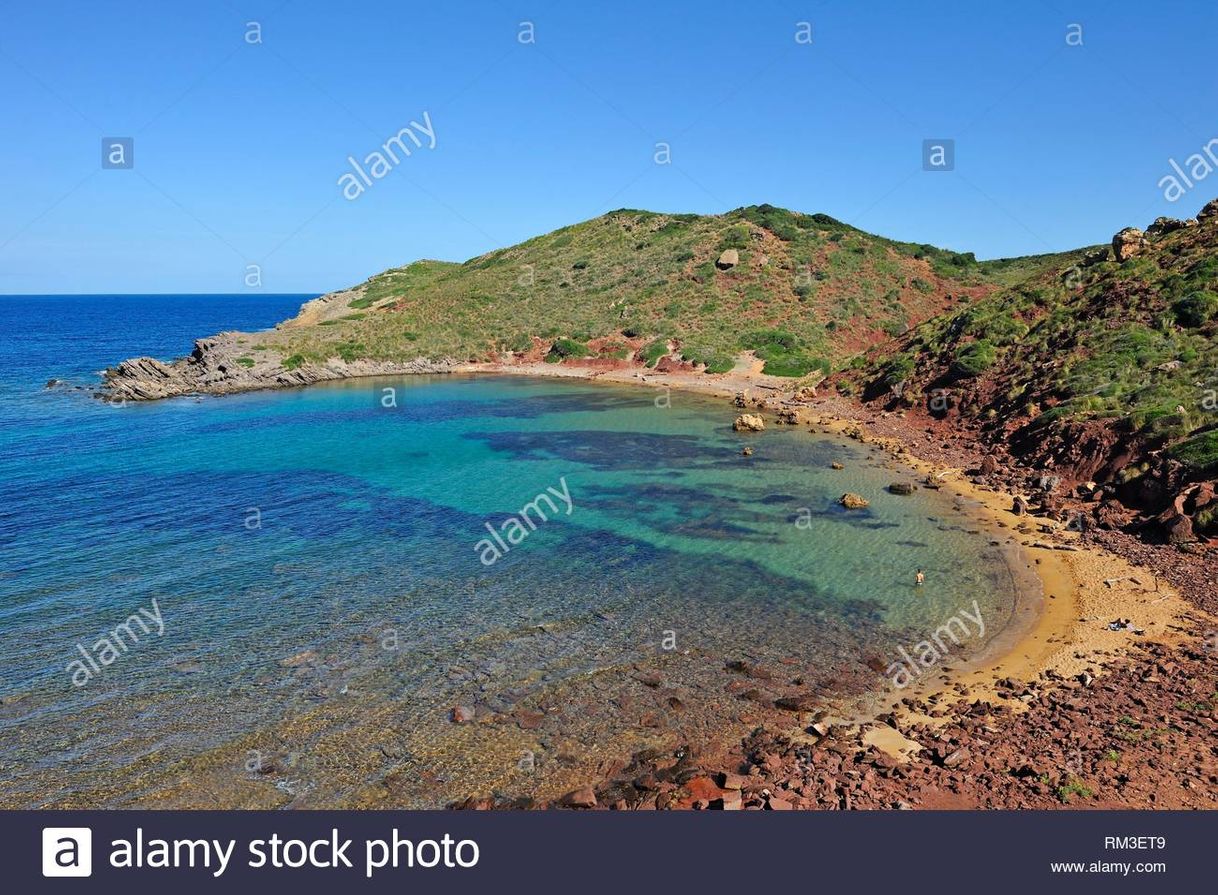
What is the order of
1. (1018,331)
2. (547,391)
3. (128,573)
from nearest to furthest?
(128,573) → (1018,331) → (547,391)

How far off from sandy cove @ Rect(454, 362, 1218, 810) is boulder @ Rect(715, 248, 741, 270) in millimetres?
65956

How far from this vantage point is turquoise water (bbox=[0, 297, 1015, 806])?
13.6 metres

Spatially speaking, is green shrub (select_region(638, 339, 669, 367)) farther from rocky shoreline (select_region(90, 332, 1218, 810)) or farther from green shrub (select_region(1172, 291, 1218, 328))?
rocky shoreline (select_region(90, 332, 1218, 810))

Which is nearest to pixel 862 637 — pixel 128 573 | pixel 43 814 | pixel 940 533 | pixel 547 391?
pixel 940 533

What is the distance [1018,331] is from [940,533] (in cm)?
2452

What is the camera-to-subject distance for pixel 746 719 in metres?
14.7

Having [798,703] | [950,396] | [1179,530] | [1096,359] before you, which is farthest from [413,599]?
[950,396]

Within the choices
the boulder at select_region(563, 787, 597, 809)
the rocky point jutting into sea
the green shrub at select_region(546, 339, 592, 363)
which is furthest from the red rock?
the green shrub at select_region(546, 339, 592, 363)

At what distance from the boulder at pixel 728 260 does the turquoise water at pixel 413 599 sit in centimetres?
4577

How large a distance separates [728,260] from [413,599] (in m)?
69.3

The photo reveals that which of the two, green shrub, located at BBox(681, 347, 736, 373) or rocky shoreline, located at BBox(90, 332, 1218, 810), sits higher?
green shrub, located at BBox(681, 347, 736, 373)

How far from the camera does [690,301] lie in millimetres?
76500

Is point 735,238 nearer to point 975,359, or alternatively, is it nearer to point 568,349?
point 568,349

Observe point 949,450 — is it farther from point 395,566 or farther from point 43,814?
point 43,814
